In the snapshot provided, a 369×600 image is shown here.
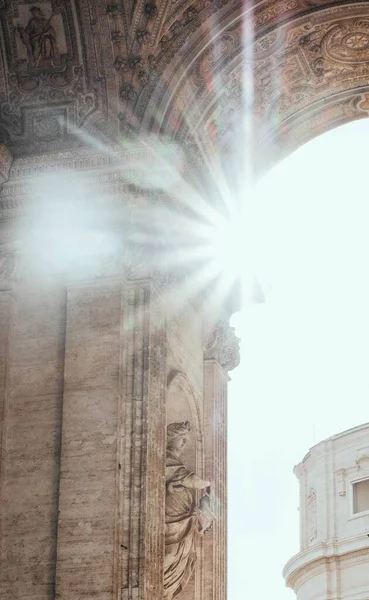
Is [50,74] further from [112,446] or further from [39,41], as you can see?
[112,446]

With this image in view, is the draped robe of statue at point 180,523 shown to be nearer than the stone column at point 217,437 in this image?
Yes

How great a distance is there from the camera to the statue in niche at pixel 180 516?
19.3 m

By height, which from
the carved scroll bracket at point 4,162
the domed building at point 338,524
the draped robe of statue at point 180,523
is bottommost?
the draped robe of statue at point 180,523

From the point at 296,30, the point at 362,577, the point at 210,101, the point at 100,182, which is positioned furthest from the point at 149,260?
the point at 362,577

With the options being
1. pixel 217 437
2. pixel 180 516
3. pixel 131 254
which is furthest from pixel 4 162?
pixel 180 516

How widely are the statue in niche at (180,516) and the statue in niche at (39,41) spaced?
5.16 metres

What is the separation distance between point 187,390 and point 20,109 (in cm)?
437

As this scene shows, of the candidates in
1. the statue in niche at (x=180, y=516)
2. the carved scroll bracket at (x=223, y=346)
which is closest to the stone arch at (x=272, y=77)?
the carved scroll bracket at (x=223, y=346)

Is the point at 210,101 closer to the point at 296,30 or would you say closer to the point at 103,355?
the point at 296,30

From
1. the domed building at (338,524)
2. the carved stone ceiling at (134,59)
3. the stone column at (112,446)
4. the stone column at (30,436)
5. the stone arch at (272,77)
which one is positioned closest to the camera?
the stone column at (112,446)

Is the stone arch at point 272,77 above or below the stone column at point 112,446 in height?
above

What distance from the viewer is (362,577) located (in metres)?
49.5

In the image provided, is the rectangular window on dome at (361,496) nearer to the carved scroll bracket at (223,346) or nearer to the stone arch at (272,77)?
the carved scroll bracket at (223,346)

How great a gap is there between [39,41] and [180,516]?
6555mm
